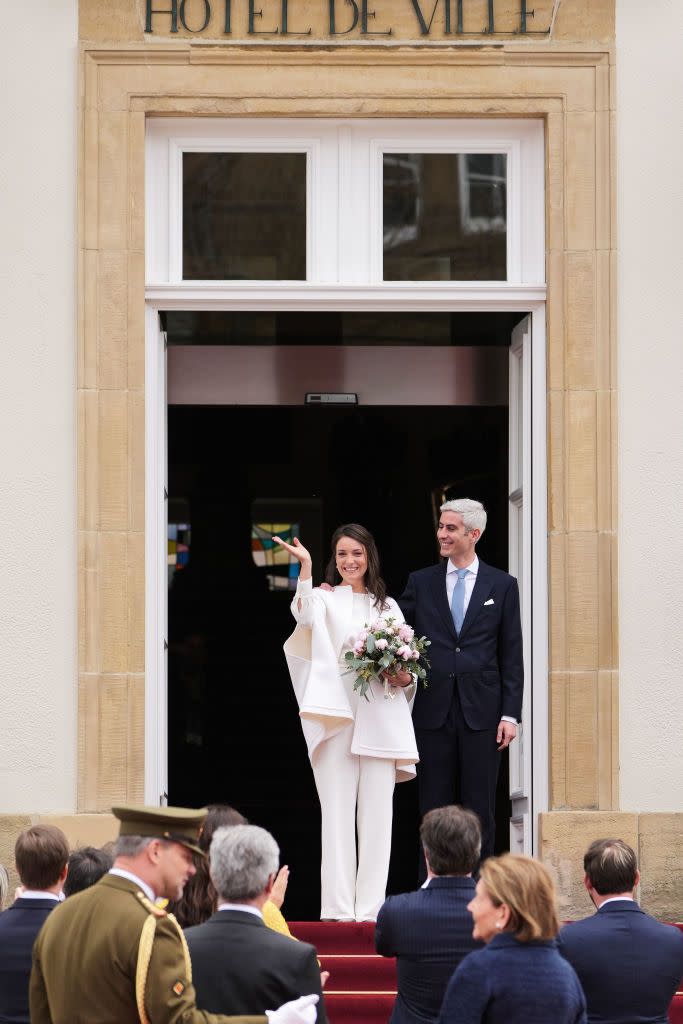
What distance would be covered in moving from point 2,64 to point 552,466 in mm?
3489

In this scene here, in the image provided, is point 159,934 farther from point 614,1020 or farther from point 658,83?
point 658,83

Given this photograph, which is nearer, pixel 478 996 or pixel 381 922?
pixel 478 996

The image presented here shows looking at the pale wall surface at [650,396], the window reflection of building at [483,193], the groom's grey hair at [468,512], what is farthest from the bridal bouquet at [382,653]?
the window reflection of building at [483,193]

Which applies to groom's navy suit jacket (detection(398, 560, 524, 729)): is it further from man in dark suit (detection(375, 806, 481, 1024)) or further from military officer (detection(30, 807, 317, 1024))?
military officer (detection(30, 807, 317, 1024))

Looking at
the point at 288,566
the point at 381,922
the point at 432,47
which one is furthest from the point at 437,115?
the point at 288,566

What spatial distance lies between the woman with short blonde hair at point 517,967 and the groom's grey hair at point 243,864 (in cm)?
58

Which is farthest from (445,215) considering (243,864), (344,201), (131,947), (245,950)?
(131,947)

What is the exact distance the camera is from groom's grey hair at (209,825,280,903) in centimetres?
432

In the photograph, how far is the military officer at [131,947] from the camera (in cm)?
398

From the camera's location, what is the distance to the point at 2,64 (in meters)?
8.66

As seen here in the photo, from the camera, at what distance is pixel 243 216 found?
8953 mm

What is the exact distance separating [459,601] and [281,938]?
3.84 meters

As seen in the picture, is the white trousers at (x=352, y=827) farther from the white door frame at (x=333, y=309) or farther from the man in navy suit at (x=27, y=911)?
the man in navy suit at (x=27, y=911)

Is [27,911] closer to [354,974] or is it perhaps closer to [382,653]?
[354,974]
